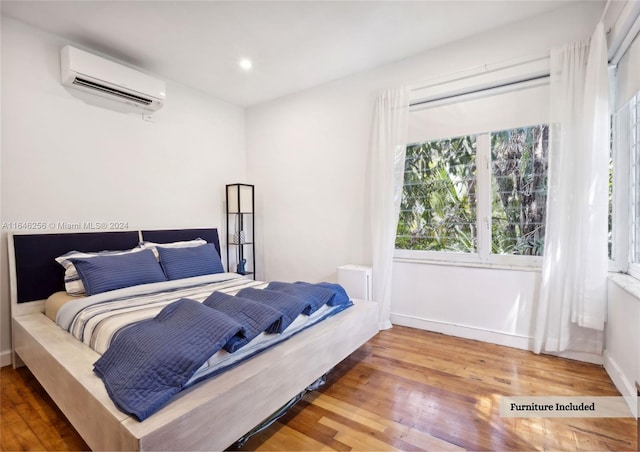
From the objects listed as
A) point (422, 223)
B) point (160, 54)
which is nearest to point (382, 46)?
point (422, 223)

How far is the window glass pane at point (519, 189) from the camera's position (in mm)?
2627

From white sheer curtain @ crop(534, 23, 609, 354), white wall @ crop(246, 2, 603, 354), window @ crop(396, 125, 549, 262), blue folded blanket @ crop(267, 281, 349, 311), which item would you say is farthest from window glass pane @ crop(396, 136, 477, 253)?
blue folded blanket @ crop(267, 281, 349, 311)

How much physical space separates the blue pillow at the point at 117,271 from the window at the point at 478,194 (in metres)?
2.35

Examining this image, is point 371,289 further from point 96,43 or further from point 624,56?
point 96,43

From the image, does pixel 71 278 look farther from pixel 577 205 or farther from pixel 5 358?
pixel 577 205

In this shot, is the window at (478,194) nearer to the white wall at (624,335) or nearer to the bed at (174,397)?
the white wall at (624,335)

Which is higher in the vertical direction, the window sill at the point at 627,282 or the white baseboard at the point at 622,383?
the window sill at the point at 627,282

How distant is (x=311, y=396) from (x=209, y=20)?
285cm

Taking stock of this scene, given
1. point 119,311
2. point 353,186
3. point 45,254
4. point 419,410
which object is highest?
point 353,186

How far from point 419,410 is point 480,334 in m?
1.34

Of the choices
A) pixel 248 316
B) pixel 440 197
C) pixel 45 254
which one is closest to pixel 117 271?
pixel 45 254

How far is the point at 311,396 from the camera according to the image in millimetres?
1988

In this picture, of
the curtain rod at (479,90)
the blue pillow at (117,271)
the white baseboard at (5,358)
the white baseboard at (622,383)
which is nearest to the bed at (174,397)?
the white baseboard at (5,358)

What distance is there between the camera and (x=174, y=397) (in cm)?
130
